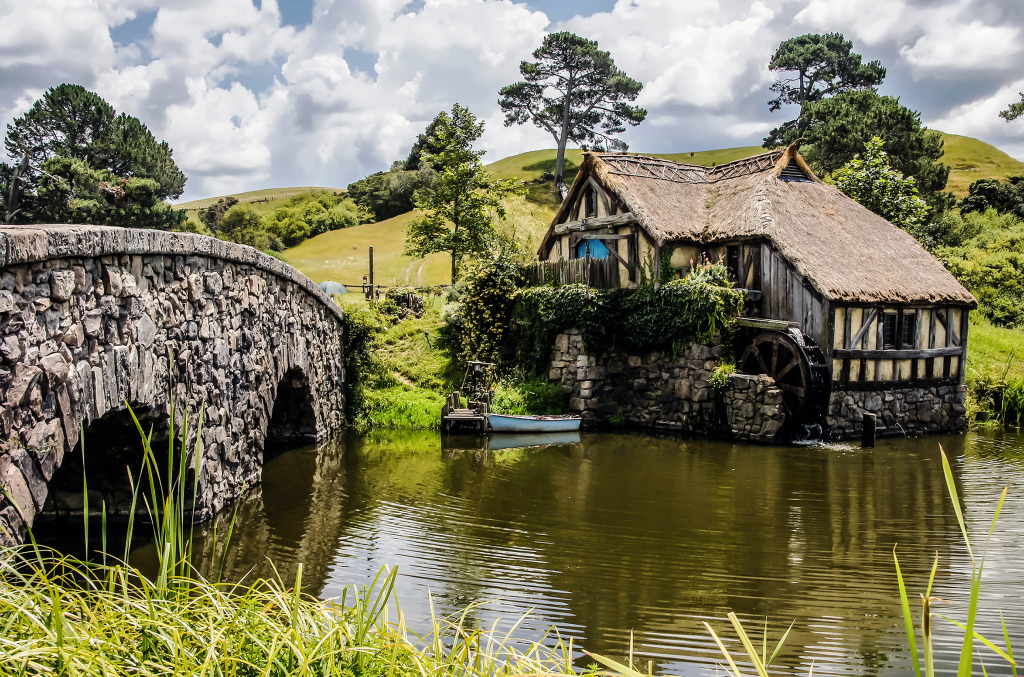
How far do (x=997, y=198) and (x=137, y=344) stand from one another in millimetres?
42774

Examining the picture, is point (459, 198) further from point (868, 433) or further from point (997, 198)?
point (997, 198)

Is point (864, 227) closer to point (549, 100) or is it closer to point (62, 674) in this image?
point (62, 674)

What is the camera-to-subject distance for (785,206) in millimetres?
18969

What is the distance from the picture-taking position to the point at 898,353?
17.3m

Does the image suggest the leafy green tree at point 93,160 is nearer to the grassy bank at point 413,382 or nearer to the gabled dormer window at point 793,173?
the grassy bank at point 413,382

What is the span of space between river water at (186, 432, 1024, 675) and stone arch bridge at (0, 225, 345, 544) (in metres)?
1.58

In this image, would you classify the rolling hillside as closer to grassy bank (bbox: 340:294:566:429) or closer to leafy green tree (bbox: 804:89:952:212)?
grassy bank (bbox: 340:294:566:429)

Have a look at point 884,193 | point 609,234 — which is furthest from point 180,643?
point 884,193

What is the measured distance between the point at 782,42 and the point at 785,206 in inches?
1261

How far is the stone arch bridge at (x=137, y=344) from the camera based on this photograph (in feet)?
18.4

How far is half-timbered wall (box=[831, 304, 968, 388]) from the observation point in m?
16.7

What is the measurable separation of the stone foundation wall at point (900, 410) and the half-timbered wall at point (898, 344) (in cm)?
28

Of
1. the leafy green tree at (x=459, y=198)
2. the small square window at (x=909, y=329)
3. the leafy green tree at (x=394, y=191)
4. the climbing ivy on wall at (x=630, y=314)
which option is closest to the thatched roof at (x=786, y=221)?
the small square window at (x=909, y=329)

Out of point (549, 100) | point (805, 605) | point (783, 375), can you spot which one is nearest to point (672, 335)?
point (783, 375)
